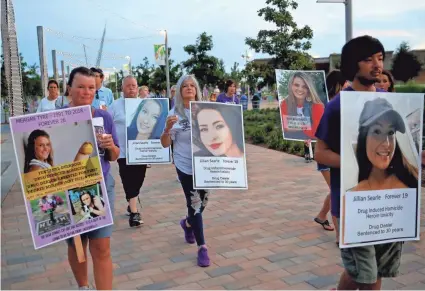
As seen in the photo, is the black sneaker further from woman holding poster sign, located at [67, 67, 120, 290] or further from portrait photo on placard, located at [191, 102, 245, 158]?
woman holding poster sign, located at [67, 67, 120, 290]

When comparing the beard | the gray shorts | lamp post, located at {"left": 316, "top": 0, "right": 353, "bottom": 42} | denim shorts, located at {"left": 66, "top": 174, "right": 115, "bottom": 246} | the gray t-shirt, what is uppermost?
lamp post, located at {"left": 316, "top": 0, "right": 353, "bottom": 42}

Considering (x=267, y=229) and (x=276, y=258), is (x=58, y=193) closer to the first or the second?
(x=276, y=258)

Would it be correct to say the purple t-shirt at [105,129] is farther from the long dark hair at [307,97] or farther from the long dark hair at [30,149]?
the long dark hair at [307,97]

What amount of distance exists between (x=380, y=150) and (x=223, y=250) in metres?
2.38

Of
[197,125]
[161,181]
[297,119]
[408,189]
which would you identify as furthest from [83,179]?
[161,181]

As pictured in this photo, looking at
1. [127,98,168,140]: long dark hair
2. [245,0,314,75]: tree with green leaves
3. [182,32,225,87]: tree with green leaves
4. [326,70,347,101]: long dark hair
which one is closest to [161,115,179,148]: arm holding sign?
[127,98,168,140]: long dark hair

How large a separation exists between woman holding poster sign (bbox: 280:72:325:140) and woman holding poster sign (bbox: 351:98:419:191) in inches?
134

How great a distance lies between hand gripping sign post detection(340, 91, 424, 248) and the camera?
245cm

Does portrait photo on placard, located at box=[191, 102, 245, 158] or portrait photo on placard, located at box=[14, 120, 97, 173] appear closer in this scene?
portrait photo on placard, located at box=[14, 120, 97, 173]

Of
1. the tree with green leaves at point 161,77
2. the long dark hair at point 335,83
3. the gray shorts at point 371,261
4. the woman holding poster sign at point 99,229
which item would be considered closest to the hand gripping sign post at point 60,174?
the woman holding poster sign at point 99,229

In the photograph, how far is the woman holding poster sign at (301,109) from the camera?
601cm

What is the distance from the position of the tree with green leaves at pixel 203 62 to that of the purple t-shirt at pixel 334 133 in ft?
84.2

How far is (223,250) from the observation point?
14.8ft

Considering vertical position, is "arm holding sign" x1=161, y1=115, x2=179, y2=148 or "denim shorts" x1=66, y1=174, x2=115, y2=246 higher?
"arm holding sign" x1=161, y1=115, x2=179, y2=148
